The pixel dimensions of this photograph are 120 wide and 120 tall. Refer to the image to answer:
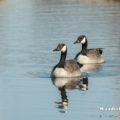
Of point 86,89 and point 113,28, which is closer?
point 86,89

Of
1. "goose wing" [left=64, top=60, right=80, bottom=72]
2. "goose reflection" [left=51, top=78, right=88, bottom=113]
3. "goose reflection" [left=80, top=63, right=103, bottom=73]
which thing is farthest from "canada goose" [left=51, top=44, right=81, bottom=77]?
"goose reflection" [left=80, top=63, right=103, bottom=73]

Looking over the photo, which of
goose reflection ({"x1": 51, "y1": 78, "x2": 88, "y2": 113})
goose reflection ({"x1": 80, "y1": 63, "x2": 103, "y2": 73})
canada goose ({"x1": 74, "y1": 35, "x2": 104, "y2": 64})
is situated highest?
canada goose ({"x1": 74, "y1": 35, "x2": 104, "y2": 64})

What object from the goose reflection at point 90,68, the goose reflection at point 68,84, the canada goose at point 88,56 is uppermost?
the canada goose at point 88,56

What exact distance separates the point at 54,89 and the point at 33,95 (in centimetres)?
124

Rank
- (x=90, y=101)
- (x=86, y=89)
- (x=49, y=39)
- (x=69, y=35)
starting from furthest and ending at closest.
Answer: (x=69, y=35)
(x=49, y=39)
(x=86, y=89)
(x=90, y=101)

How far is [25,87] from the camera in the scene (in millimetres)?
13266

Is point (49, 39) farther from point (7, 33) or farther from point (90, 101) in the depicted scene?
point (90, 101)

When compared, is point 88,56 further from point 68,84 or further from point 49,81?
point 68,84

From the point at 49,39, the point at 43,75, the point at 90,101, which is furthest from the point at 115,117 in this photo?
the point at 49,39

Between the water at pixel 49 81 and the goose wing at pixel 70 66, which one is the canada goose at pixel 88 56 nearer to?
the water at pixel 49 81

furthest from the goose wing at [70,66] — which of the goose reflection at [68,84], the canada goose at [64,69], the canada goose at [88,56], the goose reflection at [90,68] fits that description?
the canada goose at [88,56]

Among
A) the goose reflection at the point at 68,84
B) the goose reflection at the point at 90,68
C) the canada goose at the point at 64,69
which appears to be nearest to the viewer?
the goose reflection at the point at 68,84

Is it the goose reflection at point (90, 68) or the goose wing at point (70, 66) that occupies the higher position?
the goose wing at point (70, 66)

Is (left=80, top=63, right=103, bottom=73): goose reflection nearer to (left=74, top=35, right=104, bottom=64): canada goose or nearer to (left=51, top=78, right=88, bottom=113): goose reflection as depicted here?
(left=74, top=35, right=104, bottom=64): canada goose
